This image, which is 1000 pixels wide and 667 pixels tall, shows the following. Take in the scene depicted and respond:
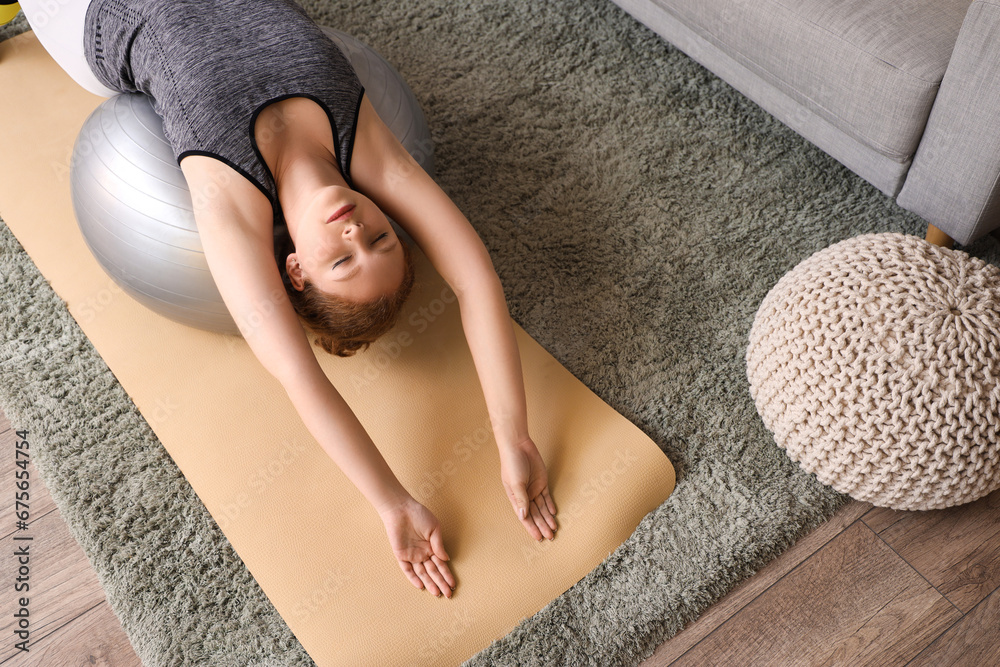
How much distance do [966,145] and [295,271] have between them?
1280mm

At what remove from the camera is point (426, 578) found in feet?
4.30

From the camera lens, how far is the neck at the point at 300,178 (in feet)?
4.28

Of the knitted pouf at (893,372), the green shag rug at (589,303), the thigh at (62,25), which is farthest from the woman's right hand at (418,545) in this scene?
the thigh at (62,25)

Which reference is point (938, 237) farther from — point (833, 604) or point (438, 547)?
point (438, 547)

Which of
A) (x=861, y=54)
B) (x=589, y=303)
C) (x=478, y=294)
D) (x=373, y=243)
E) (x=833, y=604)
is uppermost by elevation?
(x=861, y=54)

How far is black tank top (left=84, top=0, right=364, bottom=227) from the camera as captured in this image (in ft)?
4.37

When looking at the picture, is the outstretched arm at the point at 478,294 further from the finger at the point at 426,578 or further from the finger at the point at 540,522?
the finger at the point at 426,578

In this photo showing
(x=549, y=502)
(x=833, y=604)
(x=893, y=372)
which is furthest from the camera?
(x=549, y=502)

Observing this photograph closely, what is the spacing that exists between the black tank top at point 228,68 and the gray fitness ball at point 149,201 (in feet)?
0.18

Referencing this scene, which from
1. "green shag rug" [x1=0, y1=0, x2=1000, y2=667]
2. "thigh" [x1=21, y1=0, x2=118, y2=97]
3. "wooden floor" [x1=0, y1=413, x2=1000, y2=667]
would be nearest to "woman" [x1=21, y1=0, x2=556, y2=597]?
"thigh" [x1=21, y1=0, x2=118, y2=97]

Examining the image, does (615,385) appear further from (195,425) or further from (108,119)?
(108,119)

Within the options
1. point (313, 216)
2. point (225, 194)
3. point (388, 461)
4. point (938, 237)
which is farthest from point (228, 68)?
point (938, 237)

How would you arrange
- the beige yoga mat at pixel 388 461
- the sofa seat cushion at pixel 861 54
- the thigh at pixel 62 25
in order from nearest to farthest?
the beige yoga mat at pixel 388 461 → the sofa seat cushion at pixel 861 54 → the thigh at pixel 62 25

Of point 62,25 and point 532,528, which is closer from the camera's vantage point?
point 532,528
